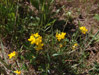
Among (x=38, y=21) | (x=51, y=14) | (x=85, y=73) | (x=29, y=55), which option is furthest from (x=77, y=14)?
(x=29, y=55)

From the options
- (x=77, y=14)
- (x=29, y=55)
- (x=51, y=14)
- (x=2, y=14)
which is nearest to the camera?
(x=29, y=55)

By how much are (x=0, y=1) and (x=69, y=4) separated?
4.10 ft

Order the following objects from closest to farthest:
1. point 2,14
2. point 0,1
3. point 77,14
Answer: point 2,14
point 0,1
point 77,14

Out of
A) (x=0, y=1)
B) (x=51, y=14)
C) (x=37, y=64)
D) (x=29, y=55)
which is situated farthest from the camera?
(x=51, y=14)

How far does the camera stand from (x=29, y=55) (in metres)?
1.53

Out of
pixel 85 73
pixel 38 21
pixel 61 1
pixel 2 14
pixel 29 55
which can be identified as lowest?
pixel 85 73

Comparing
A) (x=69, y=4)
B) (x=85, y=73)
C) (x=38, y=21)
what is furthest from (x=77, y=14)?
(x=85, y=73)

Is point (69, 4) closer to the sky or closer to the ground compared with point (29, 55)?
closer to the sky

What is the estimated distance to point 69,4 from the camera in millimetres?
2473

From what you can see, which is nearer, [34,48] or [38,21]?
[34,48]

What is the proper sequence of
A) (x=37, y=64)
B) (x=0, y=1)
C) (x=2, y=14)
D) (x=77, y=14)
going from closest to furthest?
1. (x=37, y=64)
2. (x=2, y=14)
3. (x=0, y=1)
4. (x=77, y=14)

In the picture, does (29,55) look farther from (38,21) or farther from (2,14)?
(2,14)

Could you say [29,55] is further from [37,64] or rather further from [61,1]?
[61,1]

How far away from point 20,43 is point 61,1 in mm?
1188
